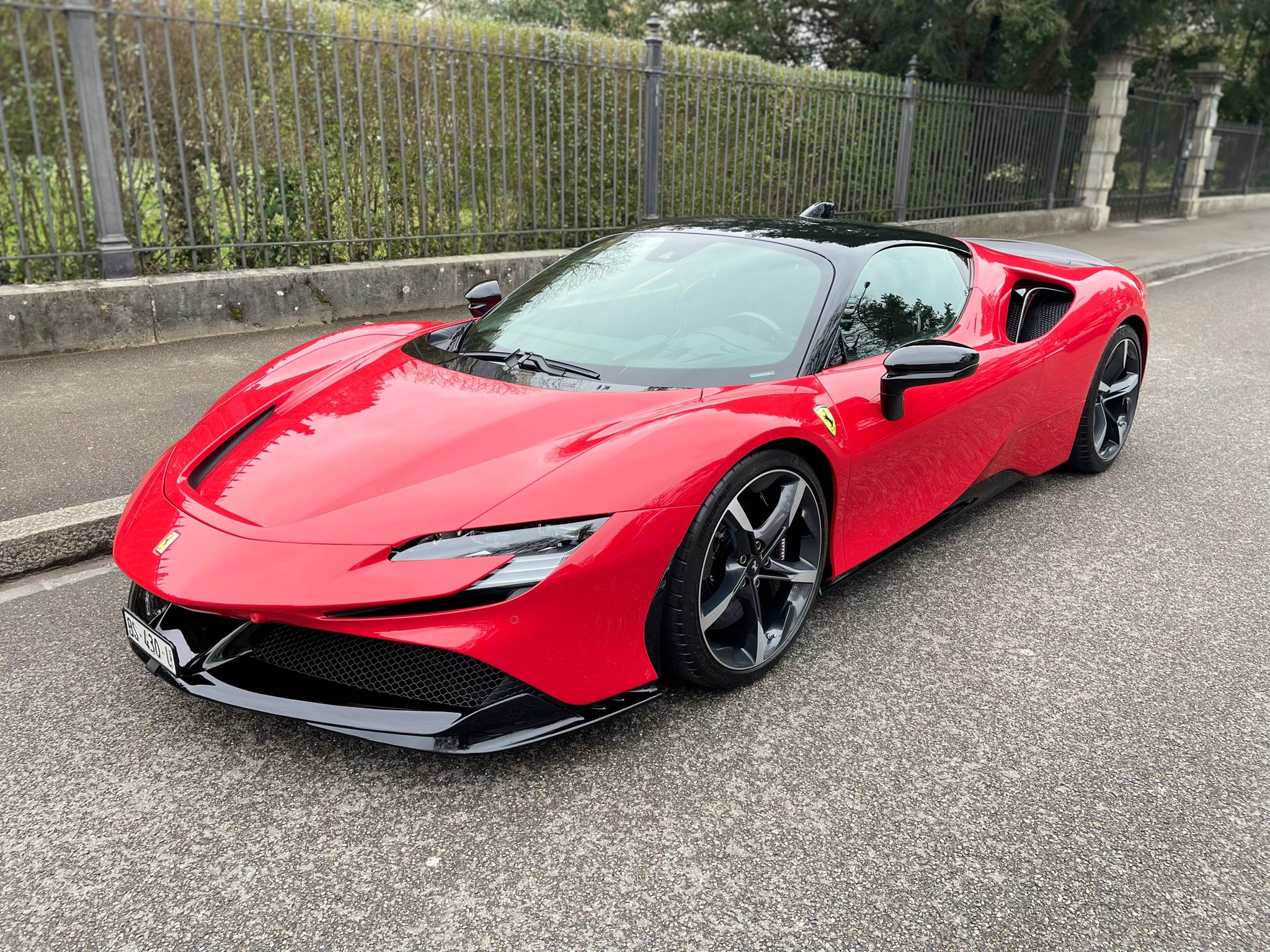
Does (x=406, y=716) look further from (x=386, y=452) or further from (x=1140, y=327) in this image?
(x=1140, y=327)

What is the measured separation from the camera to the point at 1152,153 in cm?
1911

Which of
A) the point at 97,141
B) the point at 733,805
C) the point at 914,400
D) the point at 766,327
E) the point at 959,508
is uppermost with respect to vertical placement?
the point at 97,141

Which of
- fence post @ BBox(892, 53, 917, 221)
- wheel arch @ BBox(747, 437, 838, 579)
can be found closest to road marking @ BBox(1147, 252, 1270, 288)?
fence post @ BBox(892, 53, 917, 221)

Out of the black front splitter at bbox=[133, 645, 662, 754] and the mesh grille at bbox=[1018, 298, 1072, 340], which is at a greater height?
the mesh grille at bbox=[1018, 298, 1072, 340]

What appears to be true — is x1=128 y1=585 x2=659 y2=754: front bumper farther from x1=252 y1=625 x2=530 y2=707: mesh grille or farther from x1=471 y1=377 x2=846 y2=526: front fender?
x1=471 y1=377 x2=846 y2=526: front fender

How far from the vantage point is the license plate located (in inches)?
88.1

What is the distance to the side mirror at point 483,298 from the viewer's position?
3.85 meters

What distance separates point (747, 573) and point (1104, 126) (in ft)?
56.1

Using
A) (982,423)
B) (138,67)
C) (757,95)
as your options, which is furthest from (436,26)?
(982,423)

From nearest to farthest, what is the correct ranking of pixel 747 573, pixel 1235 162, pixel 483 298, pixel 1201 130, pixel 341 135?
pixel 747 573 → pixel 483 298 → pixel 341 135 → pixel 1201 130 → pixel 1235 162

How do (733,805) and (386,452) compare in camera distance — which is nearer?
(733,805)

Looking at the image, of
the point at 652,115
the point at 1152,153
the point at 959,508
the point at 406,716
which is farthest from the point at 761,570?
the point at 1152,153

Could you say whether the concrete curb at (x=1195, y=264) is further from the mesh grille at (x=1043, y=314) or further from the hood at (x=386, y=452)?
the hood at (x=386, y=452)

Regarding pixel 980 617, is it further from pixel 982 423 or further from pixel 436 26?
pixel 436 26
